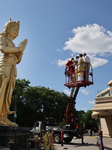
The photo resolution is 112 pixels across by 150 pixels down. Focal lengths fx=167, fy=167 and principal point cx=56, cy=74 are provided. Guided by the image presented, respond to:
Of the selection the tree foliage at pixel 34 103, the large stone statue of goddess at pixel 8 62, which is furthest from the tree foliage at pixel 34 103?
the large stone statue of goddess at pixel 8 62

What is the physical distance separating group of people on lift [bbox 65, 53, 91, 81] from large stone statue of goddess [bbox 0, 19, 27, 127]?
29.4 ft

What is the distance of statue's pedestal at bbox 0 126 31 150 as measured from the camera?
5.68 meters

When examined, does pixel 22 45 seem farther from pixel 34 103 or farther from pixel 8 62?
pixel 34 103

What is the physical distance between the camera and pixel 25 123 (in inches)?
1299

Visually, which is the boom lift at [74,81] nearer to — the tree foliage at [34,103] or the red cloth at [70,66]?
the red cloth at [70,66]

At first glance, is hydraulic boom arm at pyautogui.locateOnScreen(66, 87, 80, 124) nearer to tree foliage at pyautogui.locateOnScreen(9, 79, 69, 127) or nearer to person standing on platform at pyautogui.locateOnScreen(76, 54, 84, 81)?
person standing on platform at pyautogui.locateOnScreen(76, 54, 84, 81)

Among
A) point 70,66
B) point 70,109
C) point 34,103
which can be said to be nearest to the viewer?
point 70,109

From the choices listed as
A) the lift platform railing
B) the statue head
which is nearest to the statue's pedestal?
the statue head

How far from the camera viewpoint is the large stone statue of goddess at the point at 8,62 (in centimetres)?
673

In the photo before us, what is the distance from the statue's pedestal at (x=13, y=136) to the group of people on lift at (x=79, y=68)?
31.3 feet

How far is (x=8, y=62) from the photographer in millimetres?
6957

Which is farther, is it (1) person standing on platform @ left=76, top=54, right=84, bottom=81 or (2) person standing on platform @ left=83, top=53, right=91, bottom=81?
(2) person standing on platform @ left=83, top=53, right=91, bottom=81

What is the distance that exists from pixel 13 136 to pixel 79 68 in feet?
35.3

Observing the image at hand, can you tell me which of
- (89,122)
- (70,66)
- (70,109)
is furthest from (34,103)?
(89,122)
